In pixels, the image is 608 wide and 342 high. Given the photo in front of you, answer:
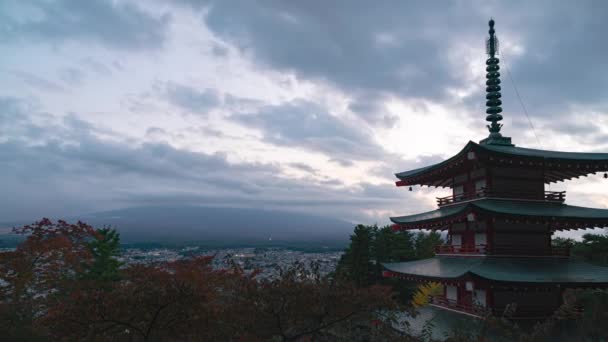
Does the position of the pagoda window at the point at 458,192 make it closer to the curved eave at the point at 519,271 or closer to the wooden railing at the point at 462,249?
the wooden railing at the point at 462,249

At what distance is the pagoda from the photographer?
15969 mm

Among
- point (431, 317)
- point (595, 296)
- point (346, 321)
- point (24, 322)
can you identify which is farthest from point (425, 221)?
point (24, 322)

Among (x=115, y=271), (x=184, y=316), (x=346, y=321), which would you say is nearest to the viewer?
(x=184, y=316)

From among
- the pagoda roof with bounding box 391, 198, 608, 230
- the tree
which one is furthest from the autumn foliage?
the pagoda roof with bounding box 391, 198, 608, 230

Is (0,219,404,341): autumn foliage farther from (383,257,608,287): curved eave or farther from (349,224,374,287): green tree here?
(349,224,374,287): green tree

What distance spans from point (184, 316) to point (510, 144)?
18154mm

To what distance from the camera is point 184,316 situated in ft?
32.5

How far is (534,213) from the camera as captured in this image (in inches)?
658

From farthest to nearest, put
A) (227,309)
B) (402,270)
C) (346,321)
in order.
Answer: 1. (402,270)
2. (346,321)
3. (227,309)

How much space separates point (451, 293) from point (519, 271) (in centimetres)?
407

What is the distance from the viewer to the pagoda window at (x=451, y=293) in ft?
61.8

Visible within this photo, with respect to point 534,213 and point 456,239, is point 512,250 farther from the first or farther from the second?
point 456,239

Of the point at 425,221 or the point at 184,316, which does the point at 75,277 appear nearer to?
the point at 184,316

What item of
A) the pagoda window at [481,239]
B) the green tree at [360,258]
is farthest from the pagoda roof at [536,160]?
the green tree at [360,258]
